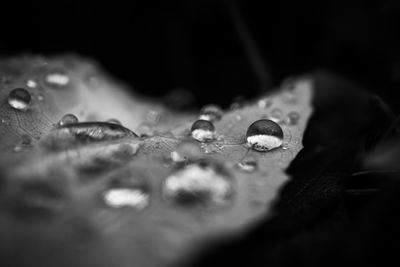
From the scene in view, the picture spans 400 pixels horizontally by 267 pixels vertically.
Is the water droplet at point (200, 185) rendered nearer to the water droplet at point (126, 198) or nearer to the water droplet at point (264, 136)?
the water droplet at point (126, 198)

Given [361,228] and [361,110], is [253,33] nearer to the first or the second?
[361,110]

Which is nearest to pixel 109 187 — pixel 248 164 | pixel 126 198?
pixel 126 198

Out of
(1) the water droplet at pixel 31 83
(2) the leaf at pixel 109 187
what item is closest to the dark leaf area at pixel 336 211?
(2) the leaf at pixel 109 187

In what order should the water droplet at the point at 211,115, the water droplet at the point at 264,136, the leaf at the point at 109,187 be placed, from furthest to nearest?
1. the water droplet at the point at 211,115
2. the water droplet at the point at 264,136
3. the leaf at the point at 109,187

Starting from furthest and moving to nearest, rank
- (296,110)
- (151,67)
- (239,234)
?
(151,67)
(296,110)
(239,234)

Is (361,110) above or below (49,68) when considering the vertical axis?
below

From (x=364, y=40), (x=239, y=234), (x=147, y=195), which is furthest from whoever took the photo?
(x=364, y=40)

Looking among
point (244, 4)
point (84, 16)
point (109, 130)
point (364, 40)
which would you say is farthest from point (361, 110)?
point (84, 16)
